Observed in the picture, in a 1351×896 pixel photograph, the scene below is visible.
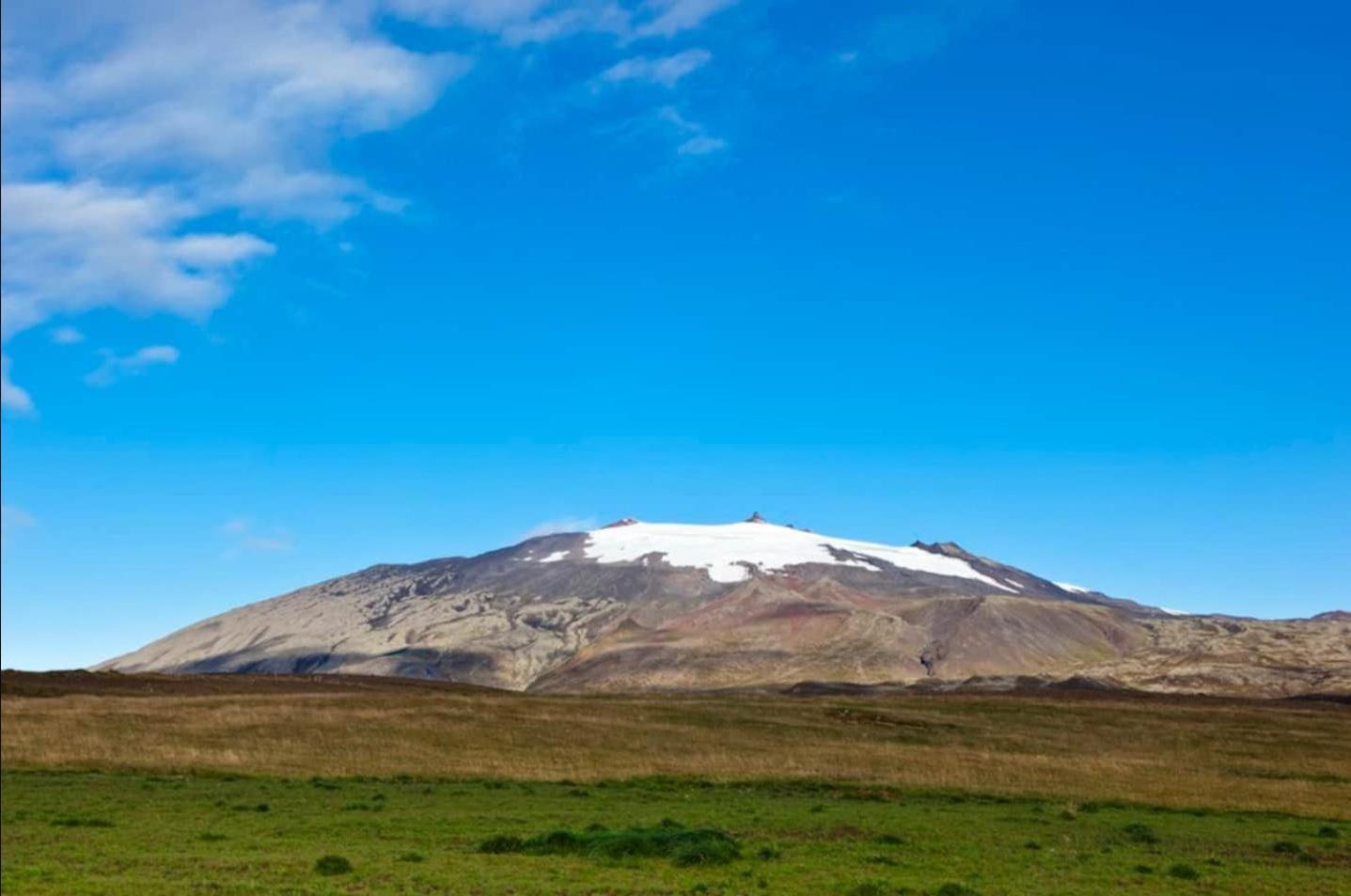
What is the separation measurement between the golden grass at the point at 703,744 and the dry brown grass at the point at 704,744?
178mm

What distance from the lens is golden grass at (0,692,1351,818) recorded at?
48.4 meters

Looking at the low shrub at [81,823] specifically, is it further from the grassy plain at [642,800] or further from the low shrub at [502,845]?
the low shrub at [502,845]

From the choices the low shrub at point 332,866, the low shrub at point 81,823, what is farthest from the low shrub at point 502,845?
the low shrub at point 81,823

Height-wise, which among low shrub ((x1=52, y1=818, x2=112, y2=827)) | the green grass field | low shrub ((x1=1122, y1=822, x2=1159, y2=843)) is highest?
low shrub ((x1=52, y1=818, x2=112, y2=827))

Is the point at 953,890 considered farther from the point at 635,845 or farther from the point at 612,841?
the point at 612,841

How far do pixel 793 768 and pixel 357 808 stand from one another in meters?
21.8

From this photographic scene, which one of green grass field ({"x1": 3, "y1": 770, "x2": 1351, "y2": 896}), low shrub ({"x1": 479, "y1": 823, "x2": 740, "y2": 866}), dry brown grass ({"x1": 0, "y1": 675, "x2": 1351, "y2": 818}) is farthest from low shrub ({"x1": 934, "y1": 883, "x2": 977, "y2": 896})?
dry brown grass ({"x1": 0, "y1": 675, "x2": 1351, "y2": 818})

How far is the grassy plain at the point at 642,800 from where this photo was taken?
24.8 m

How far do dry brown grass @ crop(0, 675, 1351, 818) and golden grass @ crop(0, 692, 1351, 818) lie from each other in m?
0.18

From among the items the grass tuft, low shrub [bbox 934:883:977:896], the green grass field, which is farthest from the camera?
the grass tuft

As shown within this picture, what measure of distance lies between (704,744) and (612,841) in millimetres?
34624

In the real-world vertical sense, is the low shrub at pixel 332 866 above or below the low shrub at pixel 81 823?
above

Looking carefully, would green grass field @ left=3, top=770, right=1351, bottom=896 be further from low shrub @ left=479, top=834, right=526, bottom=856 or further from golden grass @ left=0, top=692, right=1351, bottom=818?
golden grass @ left=0, top=692, right=1351, bottom=818

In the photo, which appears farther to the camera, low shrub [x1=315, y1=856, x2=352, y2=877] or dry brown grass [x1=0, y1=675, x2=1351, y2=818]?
dry brown grass [x1=0, y1=675, x2=1351, y2=818]
